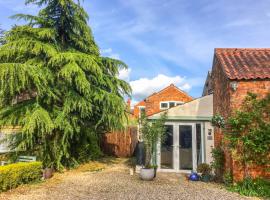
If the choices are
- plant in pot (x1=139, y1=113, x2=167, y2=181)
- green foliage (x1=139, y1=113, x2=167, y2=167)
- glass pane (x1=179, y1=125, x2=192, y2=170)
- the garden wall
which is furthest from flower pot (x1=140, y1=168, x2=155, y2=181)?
the garden wall

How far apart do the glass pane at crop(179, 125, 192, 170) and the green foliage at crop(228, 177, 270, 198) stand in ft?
12.2

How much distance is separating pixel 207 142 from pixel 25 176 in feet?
29.9

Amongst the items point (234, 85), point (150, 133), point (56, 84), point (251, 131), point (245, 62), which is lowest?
point (150, 133)

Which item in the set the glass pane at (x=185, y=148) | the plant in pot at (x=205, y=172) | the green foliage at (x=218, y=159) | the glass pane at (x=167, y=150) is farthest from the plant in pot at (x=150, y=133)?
the green foliage at (x=218, y=159)

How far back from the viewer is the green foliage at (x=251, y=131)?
9.51m

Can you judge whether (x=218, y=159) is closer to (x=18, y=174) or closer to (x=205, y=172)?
(x=205, y=172)

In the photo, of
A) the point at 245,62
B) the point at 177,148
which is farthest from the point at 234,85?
the point at 177,148

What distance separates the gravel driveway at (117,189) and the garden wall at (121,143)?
9594 millimetres

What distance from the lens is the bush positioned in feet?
29.8

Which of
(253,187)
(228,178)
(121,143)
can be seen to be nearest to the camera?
(253,187)

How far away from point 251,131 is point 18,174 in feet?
31.1

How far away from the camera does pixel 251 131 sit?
32.0 ft

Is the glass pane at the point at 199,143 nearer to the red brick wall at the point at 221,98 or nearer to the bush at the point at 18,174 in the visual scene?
the red brick wall at the point at 221,98

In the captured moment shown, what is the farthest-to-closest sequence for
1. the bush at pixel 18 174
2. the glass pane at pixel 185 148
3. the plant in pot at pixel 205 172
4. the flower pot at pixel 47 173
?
the glass pane at pixel 185 148
the plant in pot at pixel 205 172
the flower pot at pixel 47 173
the bush at pixel 18 174
